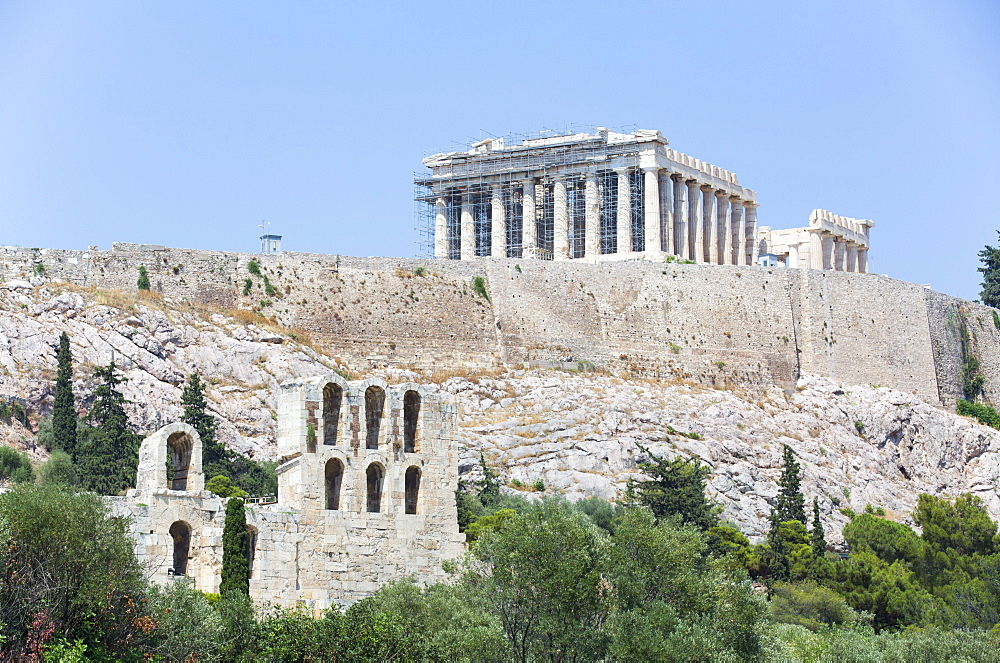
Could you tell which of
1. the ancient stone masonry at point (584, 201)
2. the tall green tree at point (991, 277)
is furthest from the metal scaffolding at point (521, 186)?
the tall green tree at point (991, 277)

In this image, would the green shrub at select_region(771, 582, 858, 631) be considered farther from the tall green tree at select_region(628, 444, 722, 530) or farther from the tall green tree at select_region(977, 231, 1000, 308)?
the tall green tree at select_region(977, 231, 1000, 308)

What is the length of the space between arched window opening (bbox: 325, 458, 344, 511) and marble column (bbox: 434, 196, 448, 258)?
48097 mm

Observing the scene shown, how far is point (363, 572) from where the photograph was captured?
113 feet

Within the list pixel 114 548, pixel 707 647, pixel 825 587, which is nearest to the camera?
pixel 114 548

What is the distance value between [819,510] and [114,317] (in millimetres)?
25282

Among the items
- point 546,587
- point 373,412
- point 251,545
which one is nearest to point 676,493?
point 373,412

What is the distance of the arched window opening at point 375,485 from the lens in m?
35.5

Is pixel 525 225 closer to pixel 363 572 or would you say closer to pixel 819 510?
pixel 819 510

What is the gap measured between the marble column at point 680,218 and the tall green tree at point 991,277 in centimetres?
2344

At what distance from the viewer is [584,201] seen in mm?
80000

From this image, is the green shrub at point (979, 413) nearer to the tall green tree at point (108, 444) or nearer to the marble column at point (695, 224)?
the marble column at point (695, 224)

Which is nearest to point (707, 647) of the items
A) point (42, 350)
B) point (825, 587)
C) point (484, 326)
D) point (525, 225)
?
point (825, 587)

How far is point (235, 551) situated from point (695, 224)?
5123cm

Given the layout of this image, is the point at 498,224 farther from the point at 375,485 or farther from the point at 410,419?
the point at 375,485
